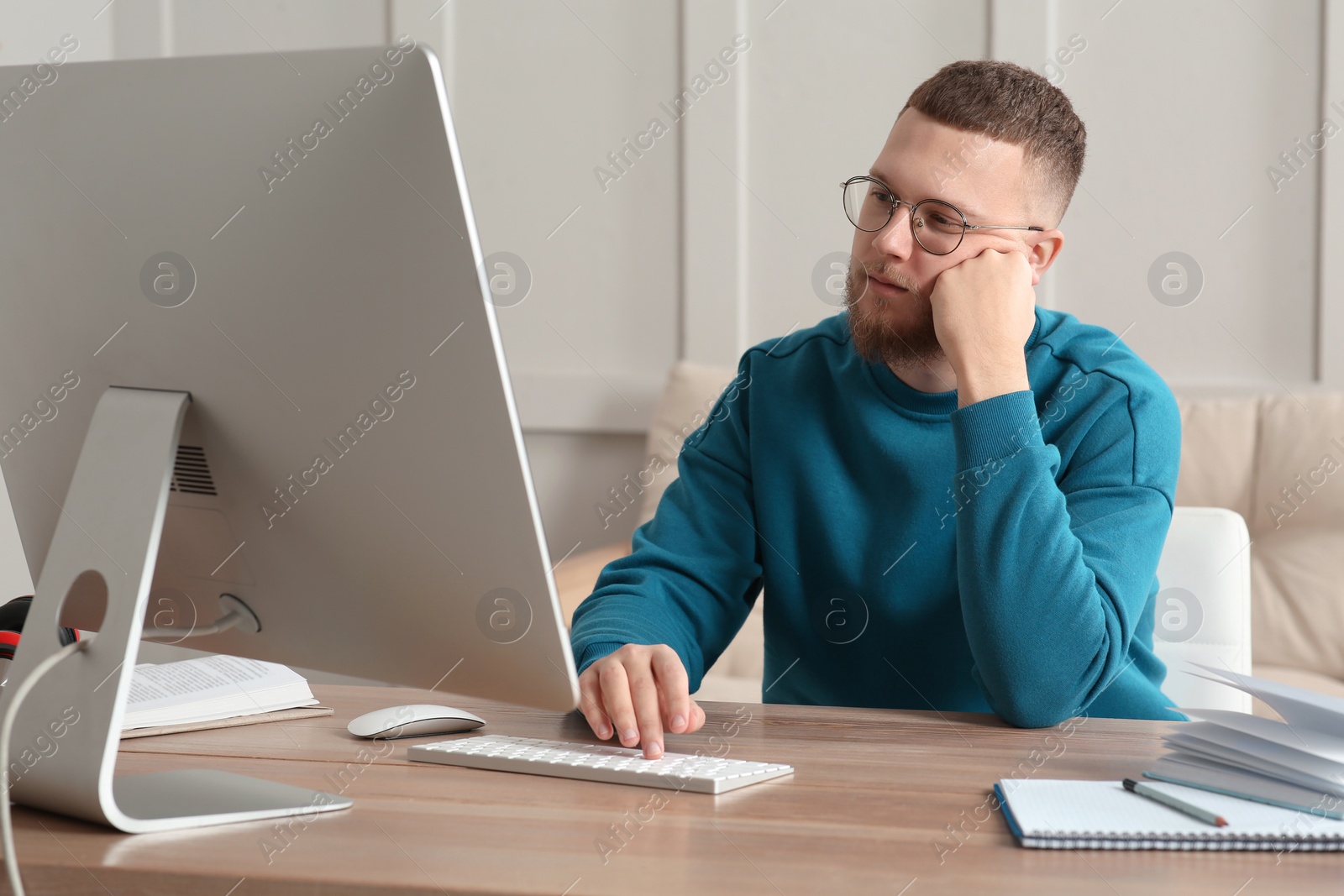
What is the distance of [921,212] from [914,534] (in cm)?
37

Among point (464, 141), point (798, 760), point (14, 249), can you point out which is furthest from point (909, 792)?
point (464, 141)

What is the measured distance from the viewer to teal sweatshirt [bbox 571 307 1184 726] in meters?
1.06

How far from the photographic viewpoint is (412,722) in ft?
3.16

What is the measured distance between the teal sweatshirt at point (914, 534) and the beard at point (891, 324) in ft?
0.14

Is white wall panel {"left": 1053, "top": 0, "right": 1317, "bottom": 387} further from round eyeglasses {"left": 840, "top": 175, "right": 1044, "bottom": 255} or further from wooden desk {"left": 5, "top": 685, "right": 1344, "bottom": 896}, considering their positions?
wooden desk {"left": 5, "top": 685, "right": 1344, "bottom": 896}

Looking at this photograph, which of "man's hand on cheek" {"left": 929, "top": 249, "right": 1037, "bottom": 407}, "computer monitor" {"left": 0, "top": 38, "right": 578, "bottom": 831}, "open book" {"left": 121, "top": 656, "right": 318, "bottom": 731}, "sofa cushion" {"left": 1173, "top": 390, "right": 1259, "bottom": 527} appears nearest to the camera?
"computer monitor" {"left": 0, "top": 38, "right": 578, "bottom": 831}

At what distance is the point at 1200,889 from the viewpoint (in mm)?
599

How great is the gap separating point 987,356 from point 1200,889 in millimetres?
662

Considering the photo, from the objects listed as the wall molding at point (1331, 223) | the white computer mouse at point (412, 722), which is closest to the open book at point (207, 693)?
the white computer mouse at point (412, 722)

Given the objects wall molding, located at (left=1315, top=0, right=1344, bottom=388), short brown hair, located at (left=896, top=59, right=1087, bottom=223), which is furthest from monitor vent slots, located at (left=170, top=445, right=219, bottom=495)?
wall molding, located at (left=1315, top=0, right=1344, bottom=388)

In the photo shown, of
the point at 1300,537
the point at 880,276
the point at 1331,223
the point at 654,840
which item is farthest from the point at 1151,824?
the point at 1331,223

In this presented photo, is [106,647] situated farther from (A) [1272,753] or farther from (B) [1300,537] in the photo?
(B) [1300,537]

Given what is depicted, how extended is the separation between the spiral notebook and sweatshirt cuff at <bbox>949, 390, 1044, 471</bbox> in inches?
15.9

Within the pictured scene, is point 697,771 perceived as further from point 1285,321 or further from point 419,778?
point 1285,321
